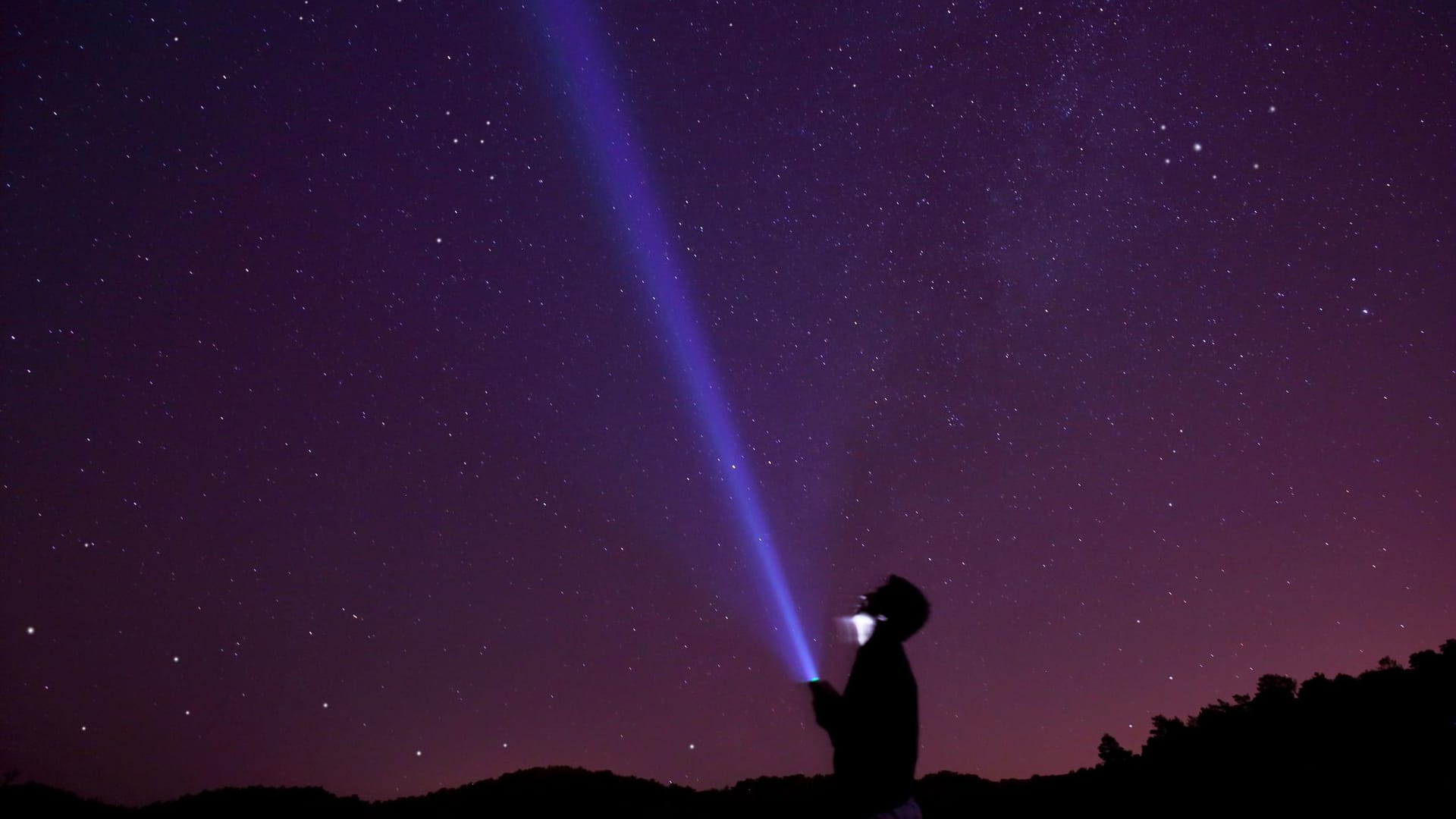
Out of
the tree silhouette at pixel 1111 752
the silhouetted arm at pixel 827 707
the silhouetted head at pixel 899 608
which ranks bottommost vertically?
the tree silhouette at pixel 1111 752

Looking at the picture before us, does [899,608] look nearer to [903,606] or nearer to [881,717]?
[903,606]

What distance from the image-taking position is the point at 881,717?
3.09 m

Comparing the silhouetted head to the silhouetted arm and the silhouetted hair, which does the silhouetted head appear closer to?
the silhouetted hair

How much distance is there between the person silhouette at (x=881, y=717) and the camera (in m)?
3.02

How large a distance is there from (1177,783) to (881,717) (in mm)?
7106

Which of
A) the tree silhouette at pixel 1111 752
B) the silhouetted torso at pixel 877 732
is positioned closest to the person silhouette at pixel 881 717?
the silhouetted torso at pixel 877 732

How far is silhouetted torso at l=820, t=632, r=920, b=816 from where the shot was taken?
3016 millimetres

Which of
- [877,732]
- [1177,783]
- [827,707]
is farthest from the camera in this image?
[1177,783]

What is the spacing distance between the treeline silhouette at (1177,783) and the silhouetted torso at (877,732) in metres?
4.17

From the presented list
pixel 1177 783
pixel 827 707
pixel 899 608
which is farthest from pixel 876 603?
pixel 1177 783

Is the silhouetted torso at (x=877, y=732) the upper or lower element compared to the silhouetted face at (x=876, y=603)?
lower

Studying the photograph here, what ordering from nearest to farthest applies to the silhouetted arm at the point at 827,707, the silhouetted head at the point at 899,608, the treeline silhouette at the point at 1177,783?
the silhouetted arm at the point at 827,707, the silhouetted head at the point at 899,608, the treeline silhouette at the point at 1177,783

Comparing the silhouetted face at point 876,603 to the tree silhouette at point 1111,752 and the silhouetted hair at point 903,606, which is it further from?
the tree silhouette at point 1111,752

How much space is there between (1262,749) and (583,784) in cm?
841
